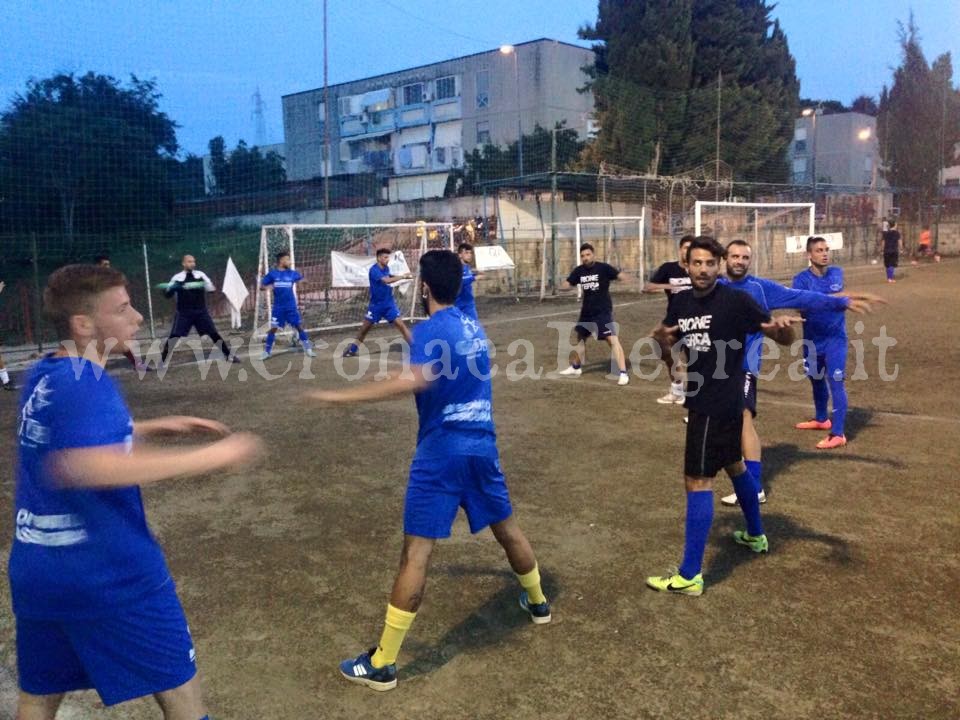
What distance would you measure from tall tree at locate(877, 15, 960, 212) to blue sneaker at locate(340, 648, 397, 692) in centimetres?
4714

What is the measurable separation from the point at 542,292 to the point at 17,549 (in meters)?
19.9

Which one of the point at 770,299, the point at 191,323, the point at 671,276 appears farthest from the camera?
the point at 191,323

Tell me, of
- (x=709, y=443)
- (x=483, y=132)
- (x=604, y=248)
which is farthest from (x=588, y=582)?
(x=483, y=132)

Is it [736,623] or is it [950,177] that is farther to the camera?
[950,177]

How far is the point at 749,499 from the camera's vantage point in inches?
175

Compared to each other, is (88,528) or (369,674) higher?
(88,528)

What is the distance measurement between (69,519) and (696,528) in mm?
2973

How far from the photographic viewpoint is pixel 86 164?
24891 mm

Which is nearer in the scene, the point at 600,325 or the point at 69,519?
the point at 69,519

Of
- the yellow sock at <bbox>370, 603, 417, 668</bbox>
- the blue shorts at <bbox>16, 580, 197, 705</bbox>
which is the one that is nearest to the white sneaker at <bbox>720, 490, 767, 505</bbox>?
the yellow sock at <bbox>370, 603, 417, 668</bbox>

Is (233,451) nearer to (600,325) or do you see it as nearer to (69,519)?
(69,519)

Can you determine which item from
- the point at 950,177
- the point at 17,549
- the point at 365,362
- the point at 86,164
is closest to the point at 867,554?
the point at 17,549

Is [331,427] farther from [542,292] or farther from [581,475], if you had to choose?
[542,292]

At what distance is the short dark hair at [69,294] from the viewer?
2186 mm
